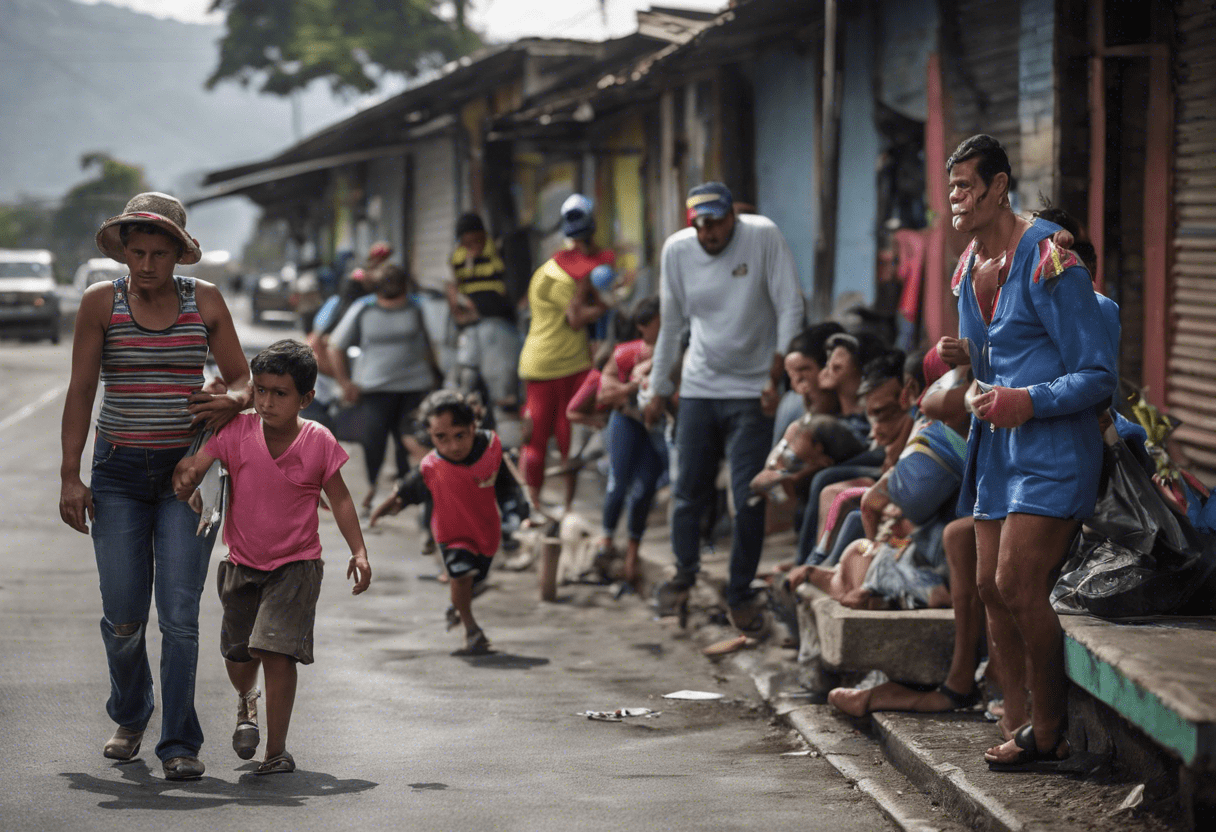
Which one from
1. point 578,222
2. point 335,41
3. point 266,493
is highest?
point 335,41

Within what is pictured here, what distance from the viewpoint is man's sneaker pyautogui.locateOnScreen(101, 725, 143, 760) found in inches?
206

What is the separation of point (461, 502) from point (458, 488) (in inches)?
2.9

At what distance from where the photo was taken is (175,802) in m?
4.71

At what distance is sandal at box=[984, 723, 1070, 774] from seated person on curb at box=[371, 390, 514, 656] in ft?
11.2

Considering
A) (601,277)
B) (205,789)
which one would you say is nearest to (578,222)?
(601,277)

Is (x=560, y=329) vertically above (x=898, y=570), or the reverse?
(x=560, y=329)

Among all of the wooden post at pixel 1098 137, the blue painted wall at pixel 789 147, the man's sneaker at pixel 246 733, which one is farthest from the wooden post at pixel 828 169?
the man's sneaker at pixel 246 733

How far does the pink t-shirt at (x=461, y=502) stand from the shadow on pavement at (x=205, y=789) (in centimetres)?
264

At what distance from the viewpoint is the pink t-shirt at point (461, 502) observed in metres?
7.72

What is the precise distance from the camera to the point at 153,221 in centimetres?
505

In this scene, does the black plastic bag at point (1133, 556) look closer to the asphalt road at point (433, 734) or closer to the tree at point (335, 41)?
the asphalt road at point (433, 734)

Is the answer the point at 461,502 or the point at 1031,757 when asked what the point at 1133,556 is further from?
the point at 461,502

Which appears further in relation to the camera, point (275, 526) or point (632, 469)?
point (632, 469)

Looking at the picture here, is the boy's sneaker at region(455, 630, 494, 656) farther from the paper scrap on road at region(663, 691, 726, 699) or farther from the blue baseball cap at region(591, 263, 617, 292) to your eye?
the blue baseball cap at region(591, 263, 617, 292)
